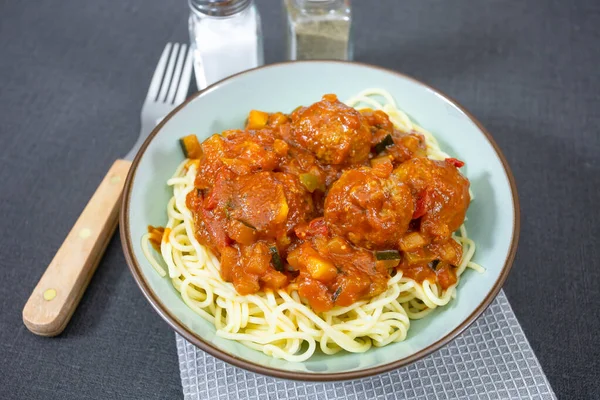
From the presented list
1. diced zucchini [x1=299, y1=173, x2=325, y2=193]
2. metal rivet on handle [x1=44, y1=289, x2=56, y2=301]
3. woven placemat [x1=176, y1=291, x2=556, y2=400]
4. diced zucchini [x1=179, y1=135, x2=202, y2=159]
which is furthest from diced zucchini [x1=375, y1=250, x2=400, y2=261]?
metal rivet on handle [x1=44, y1=289, x2=56, y2=301]

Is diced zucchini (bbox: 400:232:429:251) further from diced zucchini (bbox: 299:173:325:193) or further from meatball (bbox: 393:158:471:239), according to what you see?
diced zucchini (bbox: 299:173:325:193)

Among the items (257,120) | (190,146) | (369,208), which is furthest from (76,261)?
(369,208)

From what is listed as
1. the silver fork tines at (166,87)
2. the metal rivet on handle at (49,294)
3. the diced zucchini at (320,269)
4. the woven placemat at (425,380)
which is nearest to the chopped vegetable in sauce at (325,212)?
the diced zucchini at (320,269)

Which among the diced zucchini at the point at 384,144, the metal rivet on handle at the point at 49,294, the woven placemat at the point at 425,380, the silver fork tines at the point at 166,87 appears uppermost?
the diced zucchini at the point at 384,144

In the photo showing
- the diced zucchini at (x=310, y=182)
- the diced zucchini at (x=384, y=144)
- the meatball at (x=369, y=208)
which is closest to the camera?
the meatball at (x=369, y=208)

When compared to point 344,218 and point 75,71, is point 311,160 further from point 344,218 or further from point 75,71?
point 75,71

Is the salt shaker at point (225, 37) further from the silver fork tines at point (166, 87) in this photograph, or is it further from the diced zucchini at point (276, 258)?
the diced zucchini at point (276, 258)
